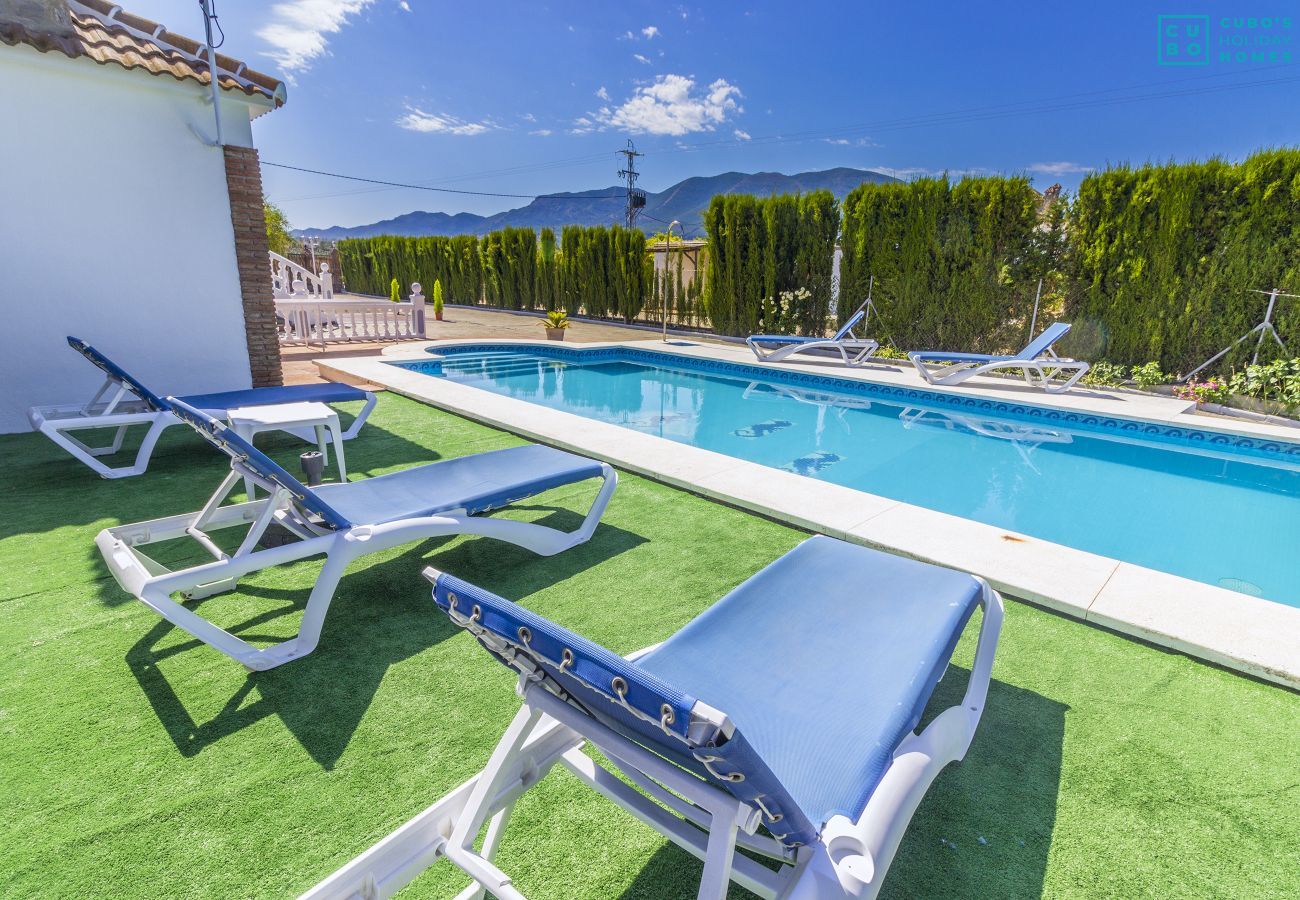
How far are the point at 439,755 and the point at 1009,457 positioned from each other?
24.3ft

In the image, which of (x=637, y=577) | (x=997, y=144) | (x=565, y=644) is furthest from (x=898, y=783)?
(x=997, y=144)

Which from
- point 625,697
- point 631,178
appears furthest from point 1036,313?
point 631,178

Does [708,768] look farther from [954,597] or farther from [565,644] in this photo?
[954,597]

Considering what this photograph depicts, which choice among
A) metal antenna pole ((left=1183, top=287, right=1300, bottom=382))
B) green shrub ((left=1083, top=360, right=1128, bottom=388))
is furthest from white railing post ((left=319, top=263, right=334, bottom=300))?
metal antenna pole ((left=1183, top=287, right=1300, bottom=382))

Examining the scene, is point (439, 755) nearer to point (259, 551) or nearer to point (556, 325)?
point (259, 551)

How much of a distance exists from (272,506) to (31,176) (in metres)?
5.90

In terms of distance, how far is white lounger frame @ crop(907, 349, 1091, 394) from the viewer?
371 inches

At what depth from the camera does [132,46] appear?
6375mm

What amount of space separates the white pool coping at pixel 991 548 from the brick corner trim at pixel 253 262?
7.60ft

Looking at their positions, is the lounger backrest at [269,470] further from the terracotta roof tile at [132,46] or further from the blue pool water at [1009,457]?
the terracotta roof tile at [132,46]

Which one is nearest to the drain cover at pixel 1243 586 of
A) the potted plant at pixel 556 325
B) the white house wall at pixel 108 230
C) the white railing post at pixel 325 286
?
the white house wall at pixel 108 230

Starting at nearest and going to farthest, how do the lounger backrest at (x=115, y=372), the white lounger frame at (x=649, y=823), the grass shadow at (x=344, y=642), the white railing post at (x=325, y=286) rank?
1. the white lounger frame at (x=649, y=823)
2. the grass shadow at (x=344, y=642)
3. the lounger backrest at (x=115, y=372)
4. the white railing post at (x=325, y=286)

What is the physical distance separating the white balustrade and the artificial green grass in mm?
10685

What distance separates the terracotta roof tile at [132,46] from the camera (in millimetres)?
5680
